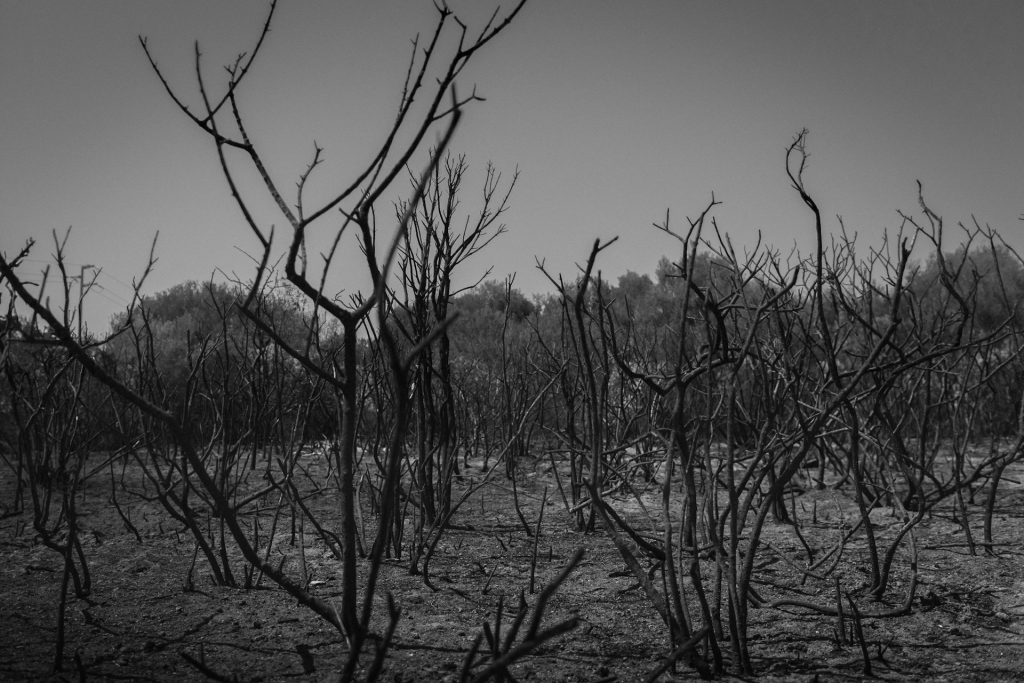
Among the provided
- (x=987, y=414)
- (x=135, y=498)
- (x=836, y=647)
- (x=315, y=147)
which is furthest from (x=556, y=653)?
(x=987, y=414)

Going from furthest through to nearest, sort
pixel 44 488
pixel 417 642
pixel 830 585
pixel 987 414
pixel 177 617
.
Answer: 1. pixel 987 414
2. pixel 44 488
3. pixel 830 585
4. pixel 177 617
5. pixel 417 642

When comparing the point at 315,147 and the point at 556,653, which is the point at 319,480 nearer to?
the point at 556,653

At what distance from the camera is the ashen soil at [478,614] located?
2.05 m

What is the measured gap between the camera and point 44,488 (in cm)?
449

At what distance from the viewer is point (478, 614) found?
2.60 m

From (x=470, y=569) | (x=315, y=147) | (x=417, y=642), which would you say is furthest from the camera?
(x=470, y=569)

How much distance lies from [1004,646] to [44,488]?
15.5 feet

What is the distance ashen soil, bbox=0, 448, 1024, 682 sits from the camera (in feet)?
6.73

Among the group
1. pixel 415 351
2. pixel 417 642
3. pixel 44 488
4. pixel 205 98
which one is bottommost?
pixel 417 642

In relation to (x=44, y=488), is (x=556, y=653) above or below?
below

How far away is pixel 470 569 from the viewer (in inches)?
125

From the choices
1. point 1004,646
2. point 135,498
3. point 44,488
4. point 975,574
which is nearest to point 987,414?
point 975,574

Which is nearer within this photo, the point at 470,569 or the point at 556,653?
the point at 556,653

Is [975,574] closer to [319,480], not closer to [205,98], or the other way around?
[205,98]
